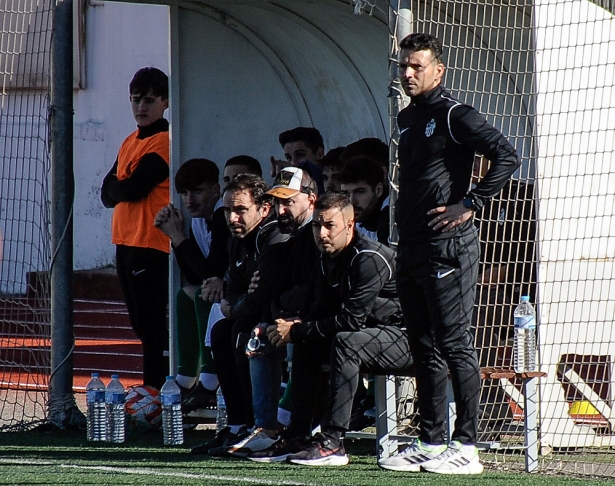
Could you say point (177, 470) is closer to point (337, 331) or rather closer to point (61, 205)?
point (337, 331)

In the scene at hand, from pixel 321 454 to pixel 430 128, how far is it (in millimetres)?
1615

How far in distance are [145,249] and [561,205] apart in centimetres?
273

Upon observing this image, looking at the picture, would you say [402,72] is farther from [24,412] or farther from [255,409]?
[24,412]

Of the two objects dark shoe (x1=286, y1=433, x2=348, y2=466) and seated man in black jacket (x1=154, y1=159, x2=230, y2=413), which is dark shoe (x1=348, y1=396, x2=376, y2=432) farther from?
seated man in black jacket (x1=154, y1=159, x2=230, y2=413)

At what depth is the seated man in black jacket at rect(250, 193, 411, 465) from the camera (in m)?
5.87

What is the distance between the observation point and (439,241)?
5.51 meters

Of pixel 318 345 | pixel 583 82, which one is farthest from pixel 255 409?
pixel 583 82

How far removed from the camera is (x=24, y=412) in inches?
322

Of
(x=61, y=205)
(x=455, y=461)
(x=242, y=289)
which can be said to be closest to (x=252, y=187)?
(x=242, y=289)

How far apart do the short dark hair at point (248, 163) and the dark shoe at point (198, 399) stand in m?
1.34

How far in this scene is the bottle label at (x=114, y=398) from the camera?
7.11m

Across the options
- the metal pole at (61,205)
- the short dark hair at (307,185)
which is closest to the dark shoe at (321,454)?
the short dark hair at (307,185)

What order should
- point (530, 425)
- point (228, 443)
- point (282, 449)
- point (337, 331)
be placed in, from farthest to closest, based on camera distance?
point (228, 443) < point (282, 449) < point (337, 331) < point (530, 425)

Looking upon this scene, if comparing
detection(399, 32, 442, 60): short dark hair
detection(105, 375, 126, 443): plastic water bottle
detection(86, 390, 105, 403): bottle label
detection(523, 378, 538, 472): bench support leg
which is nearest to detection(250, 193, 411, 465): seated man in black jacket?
detection(523, 378, 538, 472): bench support leg
